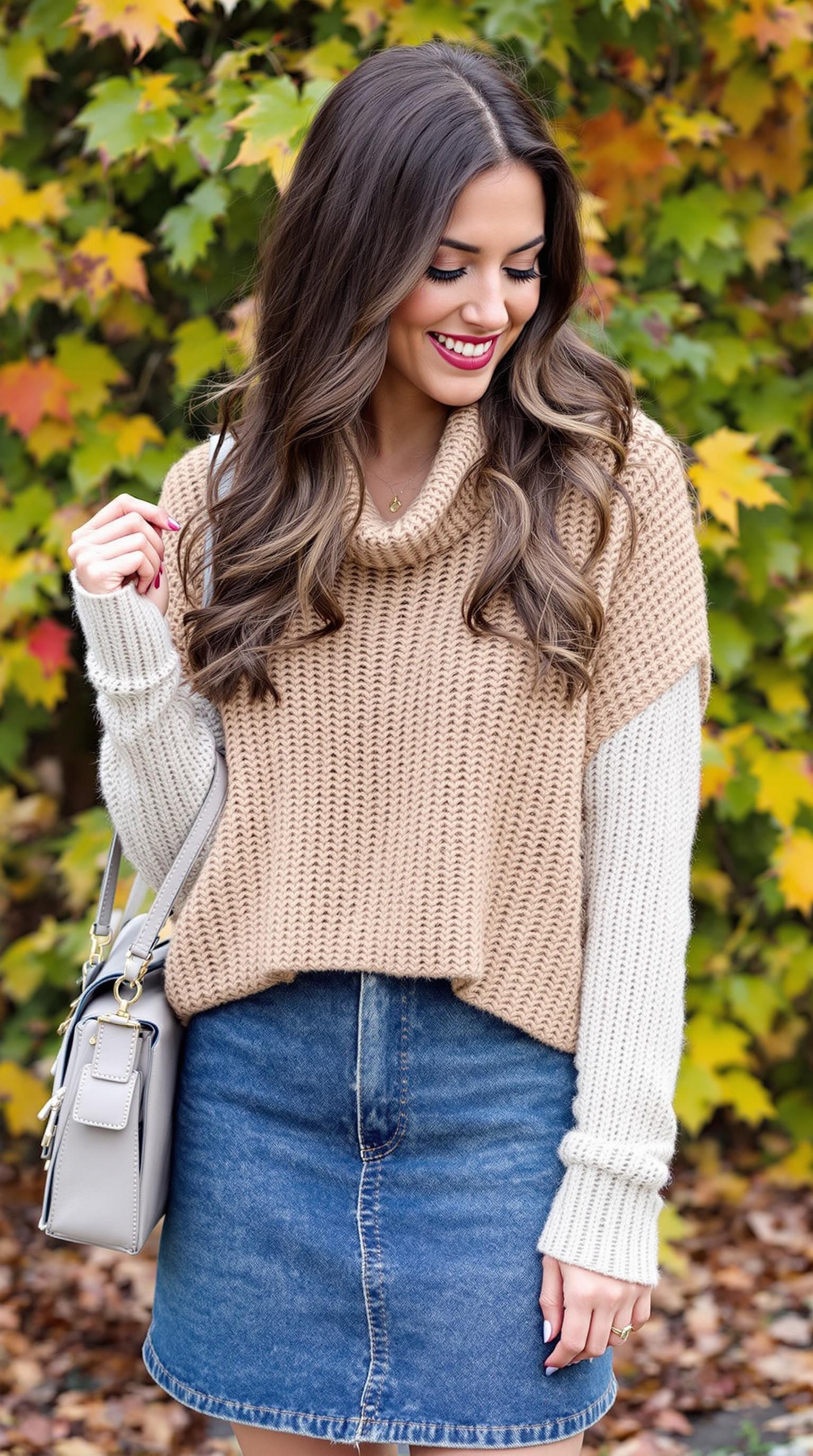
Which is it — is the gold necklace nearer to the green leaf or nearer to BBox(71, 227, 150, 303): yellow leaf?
BBox(71, 227, 150, 303): yellow leaf

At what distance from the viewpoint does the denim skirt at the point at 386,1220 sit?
5.12 feet

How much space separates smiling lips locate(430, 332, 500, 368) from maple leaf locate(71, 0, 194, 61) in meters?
1.29

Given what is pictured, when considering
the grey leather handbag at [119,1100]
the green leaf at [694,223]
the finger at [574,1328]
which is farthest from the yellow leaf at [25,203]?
the finger at [574,1328]

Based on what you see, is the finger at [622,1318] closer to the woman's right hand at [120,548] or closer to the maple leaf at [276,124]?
the woman's right hand at [120,548]

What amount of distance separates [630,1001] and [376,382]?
2.39 ft

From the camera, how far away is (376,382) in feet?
5.41

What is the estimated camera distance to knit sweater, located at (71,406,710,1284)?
1556 mm

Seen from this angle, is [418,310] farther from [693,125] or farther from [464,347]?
[693,125]

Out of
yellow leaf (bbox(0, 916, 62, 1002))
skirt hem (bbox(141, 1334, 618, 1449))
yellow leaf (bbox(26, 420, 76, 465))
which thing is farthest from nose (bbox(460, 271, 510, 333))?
yellow leaf (bbox(0, 916, 62, 1002))

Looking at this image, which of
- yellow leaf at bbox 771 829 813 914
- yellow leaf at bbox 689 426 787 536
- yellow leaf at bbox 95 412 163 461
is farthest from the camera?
yellow leaf at bbox 771 829 813 914

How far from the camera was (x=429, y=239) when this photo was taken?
1536 mm

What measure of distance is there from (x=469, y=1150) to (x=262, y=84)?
6.23 feet

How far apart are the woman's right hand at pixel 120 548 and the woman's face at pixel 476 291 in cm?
34

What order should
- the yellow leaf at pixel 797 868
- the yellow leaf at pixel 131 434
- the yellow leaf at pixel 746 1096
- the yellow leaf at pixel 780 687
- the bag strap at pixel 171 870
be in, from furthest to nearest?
the yellow leaf at pixel 746 1096, the yellow leaf at pixel 780 687, the yellow leaf at pixel 797 868, the yellow leaf at pixel 131 434, the bag strap at pixel 171 870
